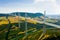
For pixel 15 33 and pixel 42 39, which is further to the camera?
pixel 15 33

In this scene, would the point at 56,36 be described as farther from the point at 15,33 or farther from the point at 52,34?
the point at 15,33

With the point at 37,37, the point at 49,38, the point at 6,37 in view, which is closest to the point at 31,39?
the point at 37,37

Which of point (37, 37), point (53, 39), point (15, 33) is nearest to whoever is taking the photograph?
point (53, 39)

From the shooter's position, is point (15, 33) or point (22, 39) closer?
point (22, 39)

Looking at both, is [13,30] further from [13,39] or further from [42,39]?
[42,39]

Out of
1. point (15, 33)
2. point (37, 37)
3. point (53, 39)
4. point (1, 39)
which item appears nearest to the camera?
point (53, 39)

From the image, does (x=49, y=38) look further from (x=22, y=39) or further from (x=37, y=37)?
(x=22, y=39)

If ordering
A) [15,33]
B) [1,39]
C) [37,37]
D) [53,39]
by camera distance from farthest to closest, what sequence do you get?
[15,33]
[1,39]
[37,37]
[53,39]

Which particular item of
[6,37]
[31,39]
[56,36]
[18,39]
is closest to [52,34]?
[56,36]
